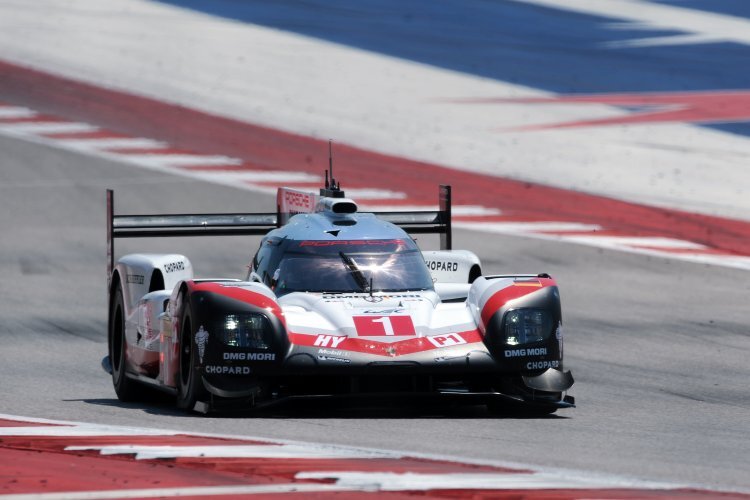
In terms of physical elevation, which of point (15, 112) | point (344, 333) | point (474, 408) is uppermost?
point (15, 112)

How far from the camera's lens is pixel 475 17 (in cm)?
2988

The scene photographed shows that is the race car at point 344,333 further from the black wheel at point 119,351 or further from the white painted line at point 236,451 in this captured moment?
the white painted line at point 236,451

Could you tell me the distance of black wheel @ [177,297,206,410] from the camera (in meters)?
9.36

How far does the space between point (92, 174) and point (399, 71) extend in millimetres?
7150

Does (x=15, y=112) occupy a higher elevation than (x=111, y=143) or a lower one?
higher

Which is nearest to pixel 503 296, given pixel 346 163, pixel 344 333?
pixel 344 333

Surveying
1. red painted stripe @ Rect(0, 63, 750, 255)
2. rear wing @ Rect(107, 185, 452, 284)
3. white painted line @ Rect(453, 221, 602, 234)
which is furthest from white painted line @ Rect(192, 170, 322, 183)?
rear wing @ Rect(107, 185, 452, 284)

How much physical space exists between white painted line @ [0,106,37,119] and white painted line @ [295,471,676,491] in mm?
17778

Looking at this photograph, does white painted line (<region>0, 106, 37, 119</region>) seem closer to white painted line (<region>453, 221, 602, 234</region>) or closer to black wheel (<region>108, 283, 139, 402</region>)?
white painted line (<region>453, 221, 602, 234</region>)

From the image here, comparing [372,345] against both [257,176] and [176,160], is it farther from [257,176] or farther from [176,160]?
[176,160]

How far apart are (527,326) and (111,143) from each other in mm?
14105

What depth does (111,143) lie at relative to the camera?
22797mm

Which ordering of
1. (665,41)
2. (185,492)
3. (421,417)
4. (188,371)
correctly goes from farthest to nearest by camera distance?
(665,41)
(188,371)
(421,417)
(185,492)

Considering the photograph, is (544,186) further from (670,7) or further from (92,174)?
(670,7)
